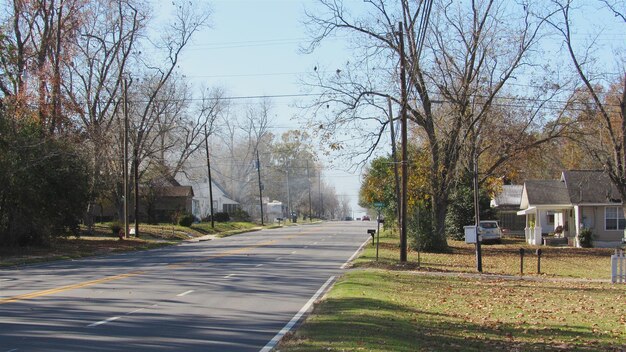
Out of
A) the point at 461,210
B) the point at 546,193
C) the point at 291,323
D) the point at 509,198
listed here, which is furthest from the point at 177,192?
the point at 291,323

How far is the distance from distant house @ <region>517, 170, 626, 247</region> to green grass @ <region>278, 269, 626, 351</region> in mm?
25343

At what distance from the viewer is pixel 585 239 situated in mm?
44156

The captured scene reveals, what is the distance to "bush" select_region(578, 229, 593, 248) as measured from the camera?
1729 inches

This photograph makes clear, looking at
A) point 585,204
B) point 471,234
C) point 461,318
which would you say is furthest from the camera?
point 585,204

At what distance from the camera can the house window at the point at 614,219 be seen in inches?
1812

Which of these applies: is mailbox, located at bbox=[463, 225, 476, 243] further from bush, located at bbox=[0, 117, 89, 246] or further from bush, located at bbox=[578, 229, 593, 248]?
bush, located at bbox=[0, 117, 89, 246]

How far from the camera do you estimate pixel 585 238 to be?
44.1 metres

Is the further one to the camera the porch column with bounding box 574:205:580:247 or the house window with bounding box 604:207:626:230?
the house window with bounding box 604:207:626:230

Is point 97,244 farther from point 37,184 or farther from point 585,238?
point 585,238

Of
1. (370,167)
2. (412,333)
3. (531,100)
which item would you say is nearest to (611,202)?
(531,100)

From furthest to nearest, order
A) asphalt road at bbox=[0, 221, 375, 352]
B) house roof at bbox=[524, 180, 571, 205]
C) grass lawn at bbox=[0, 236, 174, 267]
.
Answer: house roof at bbox=[524, 180, 571, 205], grass lawn at bbox=[0, 236, 174, 267], asphalt road at bbox=[0, 221, 375, 352]

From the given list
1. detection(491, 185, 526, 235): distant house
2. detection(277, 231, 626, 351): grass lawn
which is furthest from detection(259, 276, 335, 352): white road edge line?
detection(491, 185, 526, 235): distant house

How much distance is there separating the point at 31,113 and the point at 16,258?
1120 centimetres

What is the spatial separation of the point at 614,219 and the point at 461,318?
37040mm
